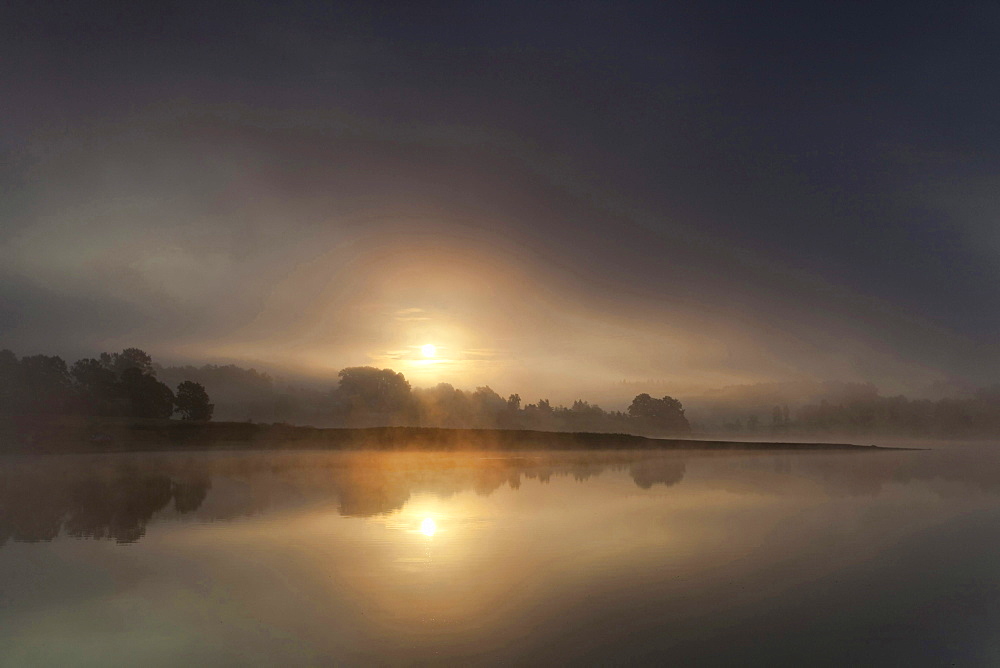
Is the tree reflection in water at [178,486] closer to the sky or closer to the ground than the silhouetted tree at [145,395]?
closer to the ground

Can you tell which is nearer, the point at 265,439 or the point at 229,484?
the point at 229,484

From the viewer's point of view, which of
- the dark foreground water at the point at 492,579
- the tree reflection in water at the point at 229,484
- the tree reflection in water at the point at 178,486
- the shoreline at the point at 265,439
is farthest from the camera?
the shoreline at the point at 265,439

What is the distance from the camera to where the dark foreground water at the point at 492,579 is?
39.7ft

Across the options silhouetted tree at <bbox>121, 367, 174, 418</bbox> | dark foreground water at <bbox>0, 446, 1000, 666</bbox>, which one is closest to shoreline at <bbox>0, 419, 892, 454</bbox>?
silhouetted tree at <bbox>121, 367, 174, 418</bbox>

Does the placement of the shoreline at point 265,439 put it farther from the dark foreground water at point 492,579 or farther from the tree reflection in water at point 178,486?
the dark foreground water at point 492,579

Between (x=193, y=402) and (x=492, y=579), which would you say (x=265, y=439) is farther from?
(x=492, y=579)

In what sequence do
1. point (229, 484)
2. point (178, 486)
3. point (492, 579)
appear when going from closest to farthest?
point (492, 579), point (178, 486), point (229, 484)

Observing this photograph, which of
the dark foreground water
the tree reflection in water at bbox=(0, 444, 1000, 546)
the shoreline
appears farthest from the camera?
the shoreline

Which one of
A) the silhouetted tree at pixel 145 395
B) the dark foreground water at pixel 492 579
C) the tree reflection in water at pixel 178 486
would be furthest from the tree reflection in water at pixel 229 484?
the silhouetted tree at pixel 145 395

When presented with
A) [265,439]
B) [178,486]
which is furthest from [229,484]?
[265,439]

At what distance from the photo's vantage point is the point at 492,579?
16406 millimetres

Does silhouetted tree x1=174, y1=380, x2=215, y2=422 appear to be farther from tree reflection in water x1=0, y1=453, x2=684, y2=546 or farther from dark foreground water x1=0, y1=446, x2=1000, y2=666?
dark foreground water x1=0, y1=446, x2=1000, y2=666

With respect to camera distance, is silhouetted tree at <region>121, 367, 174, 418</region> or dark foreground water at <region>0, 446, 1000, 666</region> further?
silhouetted tree at <region>121, 367, 174, 418</region>

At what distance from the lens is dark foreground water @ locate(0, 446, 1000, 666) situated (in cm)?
1209
